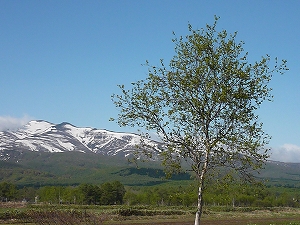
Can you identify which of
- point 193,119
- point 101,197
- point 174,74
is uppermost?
point 174,74

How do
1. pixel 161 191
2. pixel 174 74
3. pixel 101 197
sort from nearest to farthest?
pixel 174 74 < pixel 101 197 < pixel 161 191

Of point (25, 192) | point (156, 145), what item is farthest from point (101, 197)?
point (156, 145)

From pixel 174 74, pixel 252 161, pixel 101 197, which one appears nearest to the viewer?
pixel 252 161

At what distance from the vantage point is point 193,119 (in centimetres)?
2462

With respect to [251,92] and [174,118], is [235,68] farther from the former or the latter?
[174,118]

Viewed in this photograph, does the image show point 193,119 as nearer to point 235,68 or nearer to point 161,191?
point 235,68

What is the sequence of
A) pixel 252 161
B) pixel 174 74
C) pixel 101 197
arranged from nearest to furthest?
pixel 252 161 → pixel 174 74 → pixel 101 197

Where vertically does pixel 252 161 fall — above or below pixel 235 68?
below

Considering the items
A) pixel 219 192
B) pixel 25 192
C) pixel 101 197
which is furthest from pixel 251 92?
pixel 25 192

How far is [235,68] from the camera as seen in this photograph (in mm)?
24578

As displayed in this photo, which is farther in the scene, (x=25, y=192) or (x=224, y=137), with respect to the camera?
(x=25, y=192)

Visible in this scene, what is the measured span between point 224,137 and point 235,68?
4152 mm

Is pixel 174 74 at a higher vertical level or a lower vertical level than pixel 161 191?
higher

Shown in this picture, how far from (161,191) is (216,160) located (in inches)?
6248
